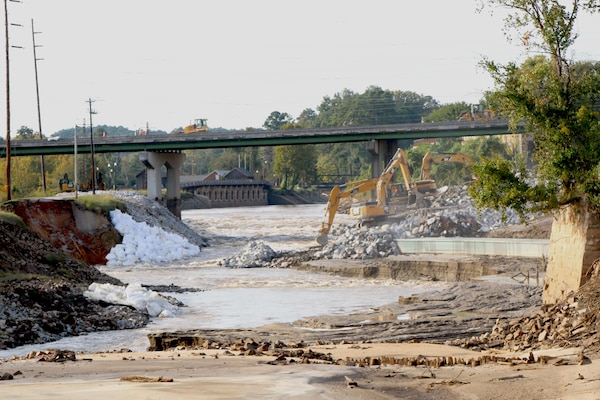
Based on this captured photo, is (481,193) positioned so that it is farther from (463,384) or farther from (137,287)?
(137,287)

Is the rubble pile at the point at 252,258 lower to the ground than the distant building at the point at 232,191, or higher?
lower

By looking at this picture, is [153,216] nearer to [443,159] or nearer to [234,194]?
[443,159]

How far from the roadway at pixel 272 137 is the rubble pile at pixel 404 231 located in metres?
15.9

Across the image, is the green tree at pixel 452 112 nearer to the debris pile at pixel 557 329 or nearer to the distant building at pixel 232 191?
the distant building at pixel 232 191

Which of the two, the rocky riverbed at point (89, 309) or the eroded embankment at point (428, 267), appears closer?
the rocky riverbed at point (89, 309)

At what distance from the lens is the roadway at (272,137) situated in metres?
97.3

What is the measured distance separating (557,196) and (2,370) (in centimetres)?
1239

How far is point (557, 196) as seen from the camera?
22625 mm

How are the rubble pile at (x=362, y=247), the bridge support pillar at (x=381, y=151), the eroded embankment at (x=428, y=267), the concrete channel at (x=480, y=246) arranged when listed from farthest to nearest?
the bridge support pillar at (x=381, y=151) → the rubble pile at (x=362, y=247) → the concrete channel at (x=480, y=246) → the eroded embankment at (x=428, y=267)

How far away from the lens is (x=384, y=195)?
70188mm

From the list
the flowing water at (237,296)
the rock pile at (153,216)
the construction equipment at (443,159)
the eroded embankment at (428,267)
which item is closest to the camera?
the flowing water at (237,296)

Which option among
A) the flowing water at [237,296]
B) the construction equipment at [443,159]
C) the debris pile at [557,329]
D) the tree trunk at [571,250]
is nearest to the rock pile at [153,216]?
the flowing water at [237,296]

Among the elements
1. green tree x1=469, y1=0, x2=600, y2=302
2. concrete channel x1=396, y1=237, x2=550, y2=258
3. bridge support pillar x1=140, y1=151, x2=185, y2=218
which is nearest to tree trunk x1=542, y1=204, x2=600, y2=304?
green tree x1=469, y1=0, x2=600, y2=302

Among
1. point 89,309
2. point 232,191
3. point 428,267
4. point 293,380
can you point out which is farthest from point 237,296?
point 232,191
